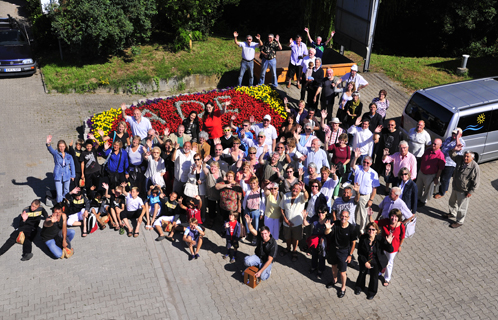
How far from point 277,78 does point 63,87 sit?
7.81 meters

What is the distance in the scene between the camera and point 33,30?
800 inches

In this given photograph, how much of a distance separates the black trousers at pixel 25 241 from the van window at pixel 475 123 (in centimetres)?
1041

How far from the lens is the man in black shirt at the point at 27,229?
9930mm

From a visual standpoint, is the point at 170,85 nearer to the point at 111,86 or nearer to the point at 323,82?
the point at 111,86

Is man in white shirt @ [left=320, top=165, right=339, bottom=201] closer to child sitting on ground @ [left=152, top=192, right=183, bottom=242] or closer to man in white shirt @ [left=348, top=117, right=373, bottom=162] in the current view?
man in white shirt @ [left=348, top=117, right=373, bottom=162]

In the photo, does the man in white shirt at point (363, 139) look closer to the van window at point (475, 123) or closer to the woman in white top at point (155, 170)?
the van window at point (475, 123)

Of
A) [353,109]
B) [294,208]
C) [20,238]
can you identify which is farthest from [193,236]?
[353,109]

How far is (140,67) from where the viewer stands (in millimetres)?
19438

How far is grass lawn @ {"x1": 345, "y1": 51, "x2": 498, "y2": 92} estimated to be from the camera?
1831 centimetres

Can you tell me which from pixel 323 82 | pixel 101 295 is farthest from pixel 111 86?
pixel 101 295

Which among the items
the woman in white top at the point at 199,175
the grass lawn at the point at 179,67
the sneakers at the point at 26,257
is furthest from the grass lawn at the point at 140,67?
the sneakers at the point at 26,257

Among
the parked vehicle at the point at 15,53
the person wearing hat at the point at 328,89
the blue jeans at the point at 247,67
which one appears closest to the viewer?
the person wearing hat at the point at 328,89

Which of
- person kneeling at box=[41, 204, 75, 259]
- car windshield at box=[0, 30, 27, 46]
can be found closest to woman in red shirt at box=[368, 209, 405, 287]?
person kneeling at box=[41, 204, 75, 259]

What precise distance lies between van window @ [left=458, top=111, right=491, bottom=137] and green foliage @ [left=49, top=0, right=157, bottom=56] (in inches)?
488
